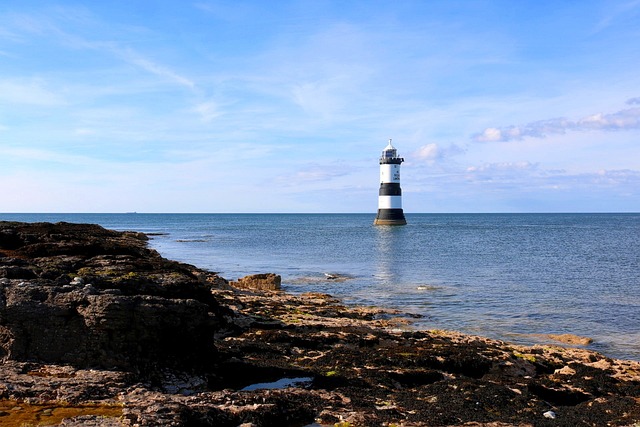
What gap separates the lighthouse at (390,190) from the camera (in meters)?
94.9

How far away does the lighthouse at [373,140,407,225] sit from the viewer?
311 ft

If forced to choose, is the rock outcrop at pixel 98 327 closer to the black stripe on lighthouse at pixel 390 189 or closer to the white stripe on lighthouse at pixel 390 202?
the black stripe on lighthouse at pixel 390 189

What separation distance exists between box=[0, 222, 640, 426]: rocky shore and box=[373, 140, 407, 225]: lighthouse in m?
79.4

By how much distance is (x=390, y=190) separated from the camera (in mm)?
98000

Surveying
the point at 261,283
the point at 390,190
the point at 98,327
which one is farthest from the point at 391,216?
the point at 98,327

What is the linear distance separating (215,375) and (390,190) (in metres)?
87.1

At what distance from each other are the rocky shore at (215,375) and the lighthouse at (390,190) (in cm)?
7939

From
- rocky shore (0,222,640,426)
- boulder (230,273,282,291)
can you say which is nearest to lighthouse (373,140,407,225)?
boulder (230,273,282,291)

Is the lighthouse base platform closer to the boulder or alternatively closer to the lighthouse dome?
the lighthouse dome

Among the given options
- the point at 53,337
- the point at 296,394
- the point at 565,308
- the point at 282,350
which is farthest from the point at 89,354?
the point at 565,308

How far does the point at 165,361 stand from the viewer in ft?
39.6

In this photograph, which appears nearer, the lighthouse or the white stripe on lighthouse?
the lighthouse

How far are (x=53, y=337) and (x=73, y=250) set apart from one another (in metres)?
15.3

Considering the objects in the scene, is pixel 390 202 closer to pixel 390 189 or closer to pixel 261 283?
pixel 390 189
